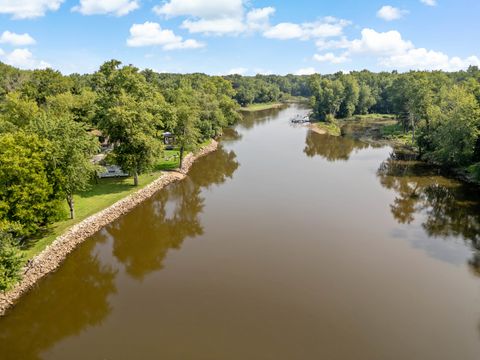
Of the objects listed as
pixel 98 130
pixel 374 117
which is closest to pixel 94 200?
pixel 98 130

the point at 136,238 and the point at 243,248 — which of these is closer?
the point at 243,248

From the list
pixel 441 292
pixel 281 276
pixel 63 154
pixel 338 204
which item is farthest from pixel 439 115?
pixel 63 154

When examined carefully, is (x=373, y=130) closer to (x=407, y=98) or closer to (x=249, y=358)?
(x=407, y=98)

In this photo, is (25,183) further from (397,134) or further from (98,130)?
(397,134)

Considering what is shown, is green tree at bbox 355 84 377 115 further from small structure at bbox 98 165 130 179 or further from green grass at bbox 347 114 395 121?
small structure at bbox 98 165 130 179

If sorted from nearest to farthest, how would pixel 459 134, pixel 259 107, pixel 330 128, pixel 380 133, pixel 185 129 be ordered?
1. pixel 459 134
2. pixel 185 129
3. pixel 380 133
4. pixel 330 128
5. pixel 259 107

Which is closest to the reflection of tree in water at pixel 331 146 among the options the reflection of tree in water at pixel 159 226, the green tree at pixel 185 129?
the reflection of tree in water at pixel 159 226

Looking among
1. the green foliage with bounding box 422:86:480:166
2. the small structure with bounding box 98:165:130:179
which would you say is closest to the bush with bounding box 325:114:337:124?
the green foliage with bounding box 422:86:480:166
